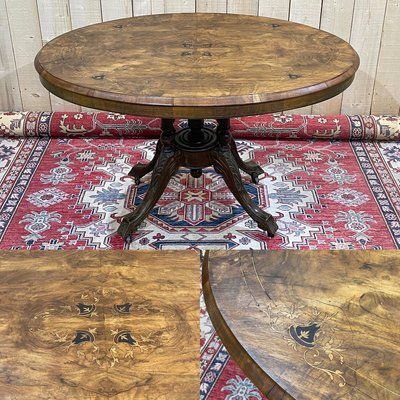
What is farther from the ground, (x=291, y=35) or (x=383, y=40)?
(x=291, y=35)

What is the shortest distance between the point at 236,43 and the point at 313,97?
495 mm

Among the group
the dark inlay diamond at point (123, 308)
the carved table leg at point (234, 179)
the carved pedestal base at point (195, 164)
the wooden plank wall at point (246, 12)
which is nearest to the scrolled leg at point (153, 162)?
the carved pedestal base at point (195, 164)

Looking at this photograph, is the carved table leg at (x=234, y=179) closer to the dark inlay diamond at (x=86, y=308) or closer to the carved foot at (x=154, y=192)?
the carved foot at (x=154, y=192)

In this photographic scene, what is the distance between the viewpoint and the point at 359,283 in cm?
115

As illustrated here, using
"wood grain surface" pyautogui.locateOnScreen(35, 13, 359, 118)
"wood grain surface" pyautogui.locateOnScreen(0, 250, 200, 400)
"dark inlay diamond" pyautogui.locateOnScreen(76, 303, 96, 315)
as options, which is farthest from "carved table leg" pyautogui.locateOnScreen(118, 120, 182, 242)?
"dark inlay diamond" pyautogui.locateOnScreen(76, 303, 96, 315)

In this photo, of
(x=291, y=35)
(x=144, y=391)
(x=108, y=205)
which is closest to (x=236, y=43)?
(x=291, y=35)

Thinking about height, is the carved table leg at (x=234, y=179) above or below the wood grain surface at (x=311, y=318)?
below

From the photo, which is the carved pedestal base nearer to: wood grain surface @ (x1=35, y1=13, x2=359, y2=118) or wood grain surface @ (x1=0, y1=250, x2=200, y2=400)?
wood grain surface @ (x1=35, y1=13, x2=359, y2=118)

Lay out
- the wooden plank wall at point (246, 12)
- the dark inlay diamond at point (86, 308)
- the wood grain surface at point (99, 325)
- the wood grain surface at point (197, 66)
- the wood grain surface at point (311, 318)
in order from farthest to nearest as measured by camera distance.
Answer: the wooden plank wall at point (246, 12), the wood grain surface at point (197, 66), the dark inlay diamond at point (86, 308), the wood grain surface at point (99, 325), the wood grain surface at point (311, 318)

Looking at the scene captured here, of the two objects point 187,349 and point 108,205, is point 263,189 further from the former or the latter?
point 187,349

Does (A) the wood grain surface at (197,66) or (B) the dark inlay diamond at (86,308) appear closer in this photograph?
(B) the dark inlay diamond at (86,308)

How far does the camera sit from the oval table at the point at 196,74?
1.76m

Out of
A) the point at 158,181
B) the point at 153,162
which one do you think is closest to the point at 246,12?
the point at 153,162

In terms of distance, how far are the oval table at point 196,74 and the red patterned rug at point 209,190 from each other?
118mm
